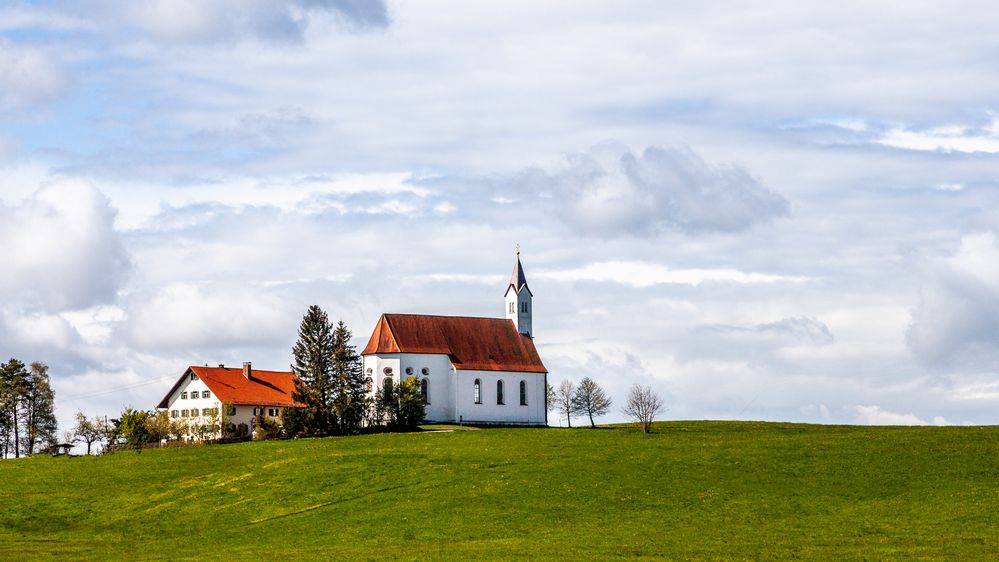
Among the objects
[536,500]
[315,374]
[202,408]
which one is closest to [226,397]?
[202,408]

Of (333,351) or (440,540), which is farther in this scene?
(333,351)

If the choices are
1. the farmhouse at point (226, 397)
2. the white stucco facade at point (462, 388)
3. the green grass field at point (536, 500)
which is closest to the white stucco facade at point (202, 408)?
the farmhouse at point (226, 397)

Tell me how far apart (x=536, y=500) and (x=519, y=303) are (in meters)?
77.9

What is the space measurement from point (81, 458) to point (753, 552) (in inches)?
2535

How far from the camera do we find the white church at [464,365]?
128625mm

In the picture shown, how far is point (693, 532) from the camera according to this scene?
175ft

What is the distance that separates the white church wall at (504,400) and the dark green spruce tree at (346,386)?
18105 millimetres

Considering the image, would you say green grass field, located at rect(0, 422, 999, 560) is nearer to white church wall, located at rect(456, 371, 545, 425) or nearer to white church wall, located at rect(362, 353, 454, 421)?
white church wall, located at rect(362, 353, 454, 421)

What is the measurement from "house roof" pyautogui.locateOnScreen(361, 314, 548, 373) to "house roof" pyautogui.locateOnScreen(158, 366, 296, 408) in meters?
11.5

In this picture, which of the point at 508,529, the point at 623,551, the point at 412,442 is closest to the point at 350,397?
the point at 412,442

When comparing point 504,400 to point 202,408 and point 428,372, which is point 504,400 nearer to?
point 428,372

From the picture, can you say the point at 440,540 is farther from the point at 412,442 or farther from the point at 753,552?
the point at 412,442

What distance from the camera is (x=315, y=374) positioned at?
113 meters

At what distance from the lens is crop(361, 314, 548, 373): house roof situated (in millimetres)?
129500
